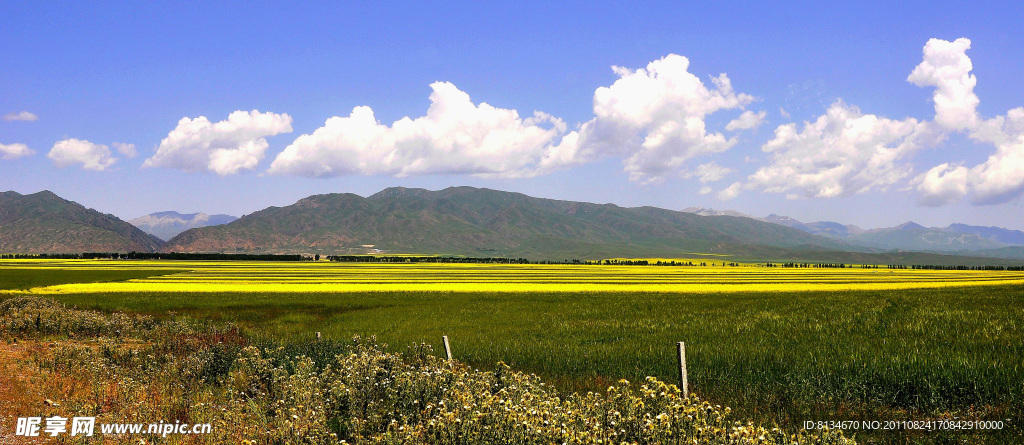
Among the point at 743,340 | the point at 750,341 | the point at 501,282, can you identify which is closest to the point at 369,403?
the point at 750,341

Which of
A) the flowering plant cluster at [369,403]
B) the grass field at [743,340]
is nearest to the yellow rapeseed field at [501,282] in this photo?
the grass field at [743,340]

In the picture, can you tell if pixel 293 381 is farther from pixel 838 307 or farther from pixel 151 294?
pixel 151 294

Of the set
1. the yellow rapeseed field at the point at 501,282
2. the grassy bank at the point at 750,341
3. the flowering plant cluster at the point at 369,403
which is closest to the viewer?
the flowering plant cluster at the point at 369,403

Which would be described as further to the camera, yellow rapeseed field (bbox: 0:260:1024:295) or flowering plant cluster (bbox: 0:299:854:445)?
yellow rapeseed field (bbox: 0:260:1024:295)

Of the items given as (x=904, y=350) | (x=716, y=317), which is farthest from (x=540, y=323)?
(x=904, y=350)

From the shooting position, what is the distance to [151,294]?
173 ft

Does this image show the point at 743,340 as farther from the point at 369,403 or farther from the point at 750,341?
the point at 369,403

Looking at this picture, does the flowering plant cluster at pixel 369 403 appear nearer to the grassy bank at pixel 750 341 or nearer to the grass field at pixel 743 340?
the grassy bank at pixel 750 341

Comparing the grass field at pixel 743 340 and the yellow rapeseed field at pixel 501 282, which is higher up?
the grass field at pixel 743 340

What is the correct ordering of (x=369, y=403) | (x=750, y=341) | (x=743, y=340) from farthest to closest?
1. (x=743, y=340)
2. (x=750, y=341)
3. (x=369, y=403)

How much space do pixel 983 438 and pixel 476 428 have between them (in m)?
9.74

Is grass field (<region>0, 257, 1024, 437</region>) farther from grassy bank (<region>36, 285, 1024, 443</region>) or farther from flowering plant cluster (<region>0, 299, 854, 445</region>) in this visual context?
flowering plant cluster (<region>0, 299, 854, 445</region>)

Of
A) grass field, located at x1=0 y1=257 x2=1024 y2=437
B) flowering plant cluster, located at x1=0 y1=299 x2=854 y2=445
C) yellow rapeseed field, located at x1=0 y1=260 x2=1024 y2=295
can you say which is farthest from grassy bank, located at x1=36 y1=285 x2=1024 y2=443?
yellow rapeseed field, located at x1=0 y1=260 x2=1024 y2=295

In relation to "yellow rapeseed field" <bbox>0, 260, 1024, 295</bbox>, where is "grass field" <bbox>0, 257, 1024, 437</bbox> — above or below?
above
